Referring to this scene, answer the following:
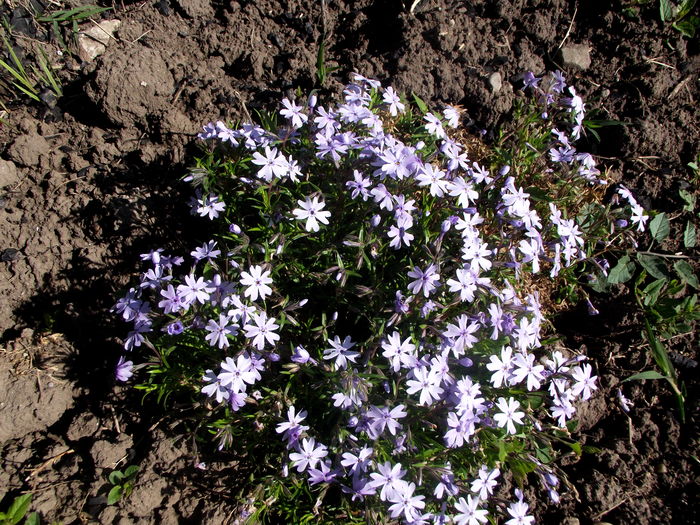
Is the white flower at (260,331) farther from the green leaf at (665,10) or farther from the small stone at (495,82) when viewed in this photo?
the green leaf at (665,10)

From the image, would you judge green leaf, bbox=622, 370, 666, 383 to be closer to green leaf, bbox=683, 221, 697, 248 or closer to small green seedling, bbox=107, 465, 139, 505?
green leaf, bbox=683, 221, 697, 248

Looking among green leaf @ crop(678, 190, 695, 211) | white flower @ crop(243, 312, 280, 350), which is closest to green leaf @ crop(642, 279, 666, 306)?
green leaf @ crop(678, 190, 695, 211)

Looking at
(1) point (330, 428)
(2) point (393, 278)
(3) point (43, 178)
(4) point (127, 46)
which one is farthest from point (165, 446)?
(4) point (127, 46)

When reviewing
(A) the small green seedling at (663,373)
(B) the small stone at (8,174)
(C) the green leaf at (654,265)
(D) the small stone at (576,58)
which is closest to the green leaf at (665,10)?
(D) the small stone at (576,58)

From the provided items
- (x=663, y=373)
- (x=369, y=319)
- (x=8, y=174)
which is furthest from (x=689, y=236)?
(x=8, y=174)

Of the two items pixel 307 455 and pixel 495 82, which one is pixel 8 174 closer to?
pixel 307 455

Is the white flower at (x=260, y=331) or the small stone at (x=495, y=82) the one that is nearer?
the white flower at (x=260, y=331)

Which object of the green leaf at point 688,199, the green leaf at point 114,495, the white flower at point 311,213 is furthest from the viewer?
the green leaf at point 688,199
